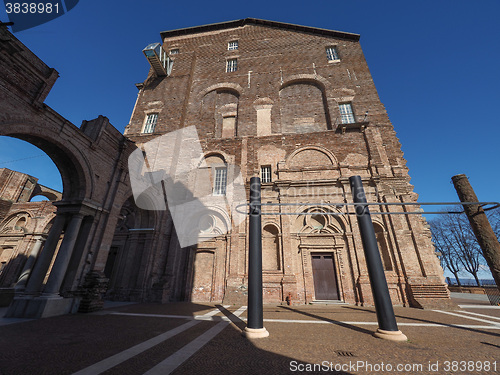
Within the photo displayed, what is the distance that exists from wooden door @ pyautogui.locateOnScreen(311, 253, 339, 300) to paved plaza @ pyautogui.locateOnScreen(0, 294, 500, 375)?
5.49 meters

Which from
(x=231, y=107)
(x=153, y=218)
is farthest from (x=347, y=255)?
(x=231, y=107)

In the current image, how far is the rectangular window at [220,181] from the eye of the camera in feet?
46.6

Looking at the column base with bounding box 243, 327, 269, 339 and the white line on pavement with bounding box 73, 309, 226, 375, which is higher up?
the column base with bounding box 243, 327, 269, 339

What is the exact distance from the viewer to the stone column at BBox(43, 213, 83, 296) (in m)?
6.68

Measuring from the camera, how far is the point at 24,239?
15.1m

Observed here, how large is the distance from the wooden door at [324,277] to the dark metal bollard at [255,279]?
25.7 ft

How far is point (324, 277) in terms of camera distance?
1132 cm

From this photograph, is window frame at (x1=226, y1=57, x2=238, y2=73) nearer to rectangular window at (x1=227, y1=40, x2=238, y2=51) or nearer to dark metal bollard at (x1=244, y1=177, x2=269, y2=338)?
rectangular window at (x1=227, y1=40, x2=238, y2=51)

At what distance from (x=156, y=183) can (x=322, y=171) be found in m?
10.7

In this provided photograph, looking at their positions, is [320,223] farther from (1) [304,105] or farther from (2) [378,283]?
(1) [304,105]

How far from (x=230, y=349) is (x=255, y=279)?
1348 millimetres

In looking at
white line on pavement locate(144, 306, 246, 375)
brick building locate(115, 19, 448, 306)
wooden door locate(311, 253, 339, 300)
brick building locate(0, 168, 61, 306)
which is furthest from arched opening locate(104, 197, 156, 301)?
wooden door locate(311, 253, 339, 300)

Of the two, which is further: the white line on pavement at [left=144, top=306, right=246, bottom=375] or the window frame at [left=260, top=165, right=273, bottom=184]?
the window frame at [left=260, top=165, right=273, bottom=184]

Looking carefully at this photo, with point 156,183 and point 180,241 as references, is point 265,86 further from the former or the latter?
point 180,241
